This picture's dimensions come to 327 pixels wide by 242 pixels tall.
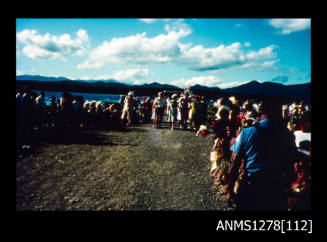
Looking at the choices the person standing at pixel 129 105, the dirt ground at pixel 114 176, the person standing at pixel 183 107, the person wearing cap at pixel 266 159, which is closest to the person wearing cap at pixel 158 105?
the person standing at pixel 183 107

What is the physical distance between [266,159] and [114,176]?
3.66 m

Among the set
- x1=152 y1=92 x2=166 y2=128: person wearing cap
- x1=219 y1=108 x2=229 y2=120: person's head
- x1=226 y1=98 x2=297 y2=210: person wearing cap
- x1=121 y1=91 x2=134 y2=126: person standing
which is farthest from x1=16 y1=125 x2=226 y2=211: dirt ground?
x1=121 y1=91 x2=134 y2=126: person standing

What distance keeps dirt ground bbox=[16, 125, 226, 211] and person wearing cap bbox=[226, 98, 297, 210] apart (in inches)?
54.2

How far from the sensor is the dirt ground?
380 cm

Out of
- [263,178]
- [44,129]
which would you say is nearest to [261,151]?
[263,178]

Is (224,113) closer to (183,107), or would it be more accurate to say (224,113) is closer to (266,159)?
(266,159)

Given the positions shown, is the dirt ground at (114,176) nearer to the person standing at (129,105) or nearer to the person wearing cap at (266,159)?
the person wearing cap at (266,159)

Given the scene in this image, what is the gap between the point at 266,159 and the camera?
2490 millimetres

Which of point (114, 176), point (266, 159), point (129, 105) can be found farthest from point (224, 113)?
point (129, 105)

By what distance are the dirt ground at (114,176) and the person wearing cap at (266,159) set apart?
4.51 ft

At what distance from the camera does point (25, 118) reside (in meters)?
7.68

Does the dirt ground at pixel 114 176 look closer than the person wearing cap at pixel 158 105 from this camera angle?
Yes

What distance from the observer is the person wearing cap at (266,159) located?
2486 millimetres

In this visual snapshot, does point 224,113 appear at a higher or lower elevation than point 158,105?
lower
